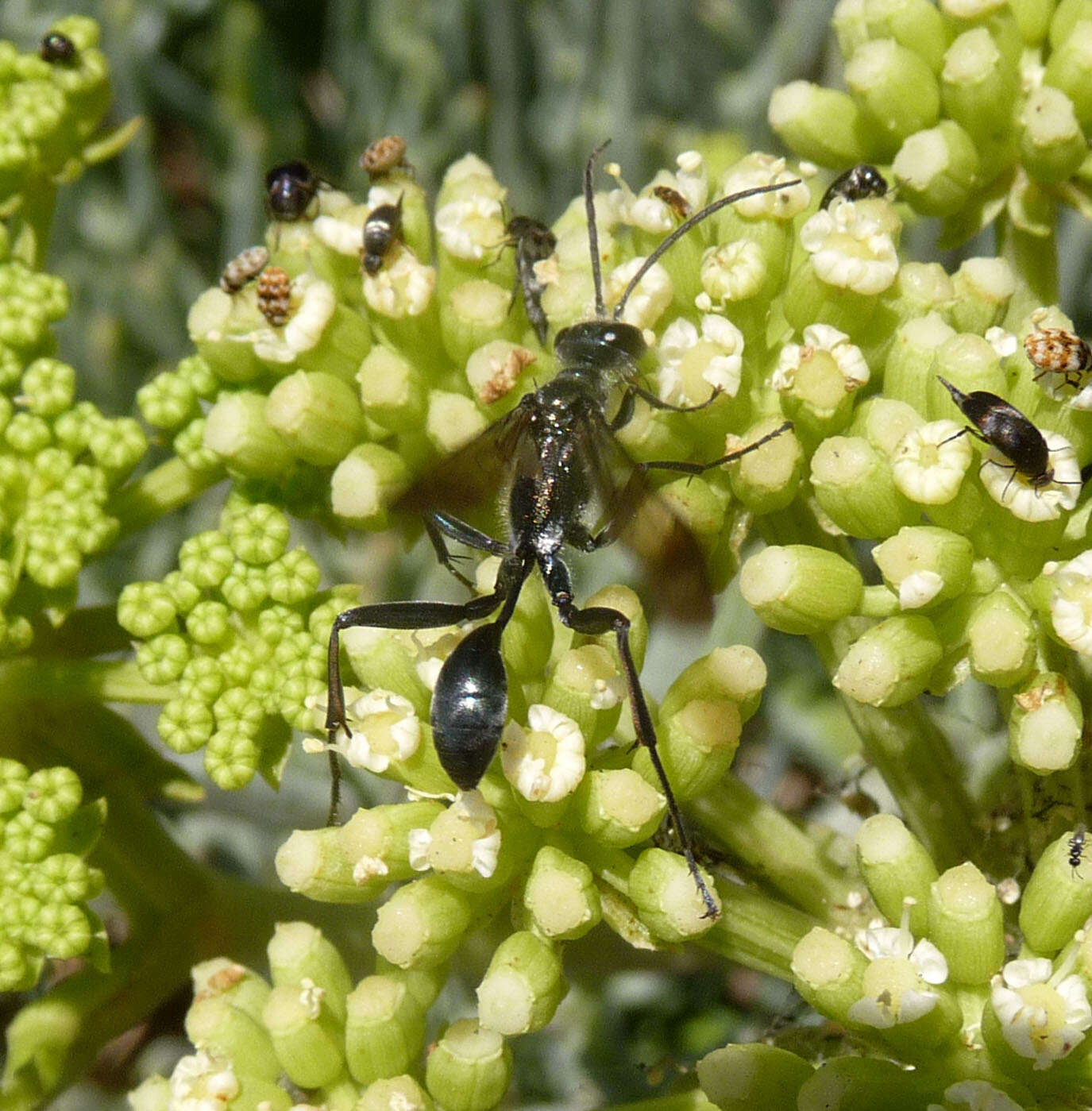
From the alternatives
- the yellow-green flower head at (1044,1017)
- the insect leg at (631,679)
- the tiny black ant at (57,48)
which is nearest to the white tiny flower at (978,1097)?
the yellow-green flower head at (1044,1017)

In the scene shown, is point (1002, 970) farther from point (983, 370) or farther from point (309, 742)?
point (309, 742)

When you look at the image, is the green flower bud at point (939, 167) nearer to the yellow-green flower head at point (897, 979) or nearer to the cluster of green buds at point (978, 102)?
the cluster of green buds at point (978, 102)

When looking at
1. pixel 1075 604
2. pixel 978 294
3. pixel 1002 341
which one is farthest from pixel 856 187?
pixel 1075 604

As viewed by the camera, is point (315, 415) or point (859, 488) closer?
point (859, 488)

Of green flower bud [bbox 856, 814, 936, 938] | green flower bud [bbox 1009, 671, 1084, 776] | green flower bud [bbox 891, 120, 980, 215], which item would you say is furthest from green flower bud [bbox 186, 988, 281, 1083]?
green flower bud [bbox 891, 120, 980, 215]

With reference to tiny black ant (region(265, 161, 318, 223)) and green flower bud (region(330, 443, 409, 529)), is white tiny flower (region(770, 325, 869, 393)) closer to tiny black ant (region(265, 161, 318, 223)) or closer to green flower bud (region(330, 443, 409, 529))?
green flower bud (region(330, 443, 409, 529))

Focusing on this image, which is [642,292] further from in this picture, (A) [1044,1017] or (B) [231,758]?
(A) [1044,1017]
